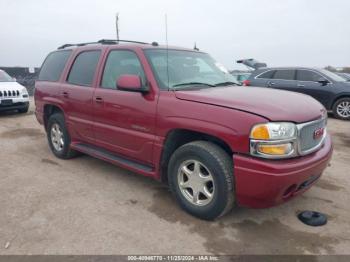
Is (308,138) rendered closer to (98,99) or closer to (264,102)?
(264,102)

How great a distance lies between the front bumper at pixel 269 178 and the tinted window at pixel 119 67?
5.50 feet

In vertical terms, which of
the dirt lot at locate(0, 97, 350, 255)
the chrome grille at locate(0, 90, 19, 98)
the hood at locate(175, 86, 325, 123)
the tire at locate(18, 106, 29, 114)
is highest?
the hood at locate(175, 86, 325, 123)

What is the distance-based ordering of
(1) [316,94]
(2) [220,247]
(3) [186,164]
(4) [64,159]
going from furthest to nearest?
(1) [316,94], (4) [64,159], (3) [186,164], (2) [220,247]

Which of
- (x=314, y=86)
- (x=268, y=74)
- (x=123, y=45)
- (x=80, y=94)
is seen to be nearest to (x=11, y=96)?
(x=80, y=94)

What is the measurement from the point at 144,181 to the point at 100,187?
1.92 feet

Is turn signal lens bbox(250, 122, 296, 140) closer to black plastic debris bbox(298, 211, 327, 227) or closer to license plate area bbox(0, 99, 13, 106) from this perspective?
black plastic debris bbox(298, 211, 327, 227)

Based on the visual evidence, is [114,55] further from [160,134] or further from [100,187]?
[100,187]

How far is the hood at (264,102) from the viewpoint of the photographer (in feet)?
9.48

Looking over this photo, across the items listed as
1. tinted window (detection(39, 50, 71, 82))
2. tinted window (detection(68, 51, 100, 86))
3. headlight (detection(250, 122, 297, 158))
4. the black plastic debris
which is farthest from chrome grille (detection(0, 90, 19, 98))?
the black plastic debris

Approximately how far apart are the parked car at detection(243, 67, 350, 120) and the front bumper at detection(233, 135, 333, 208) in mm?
7460

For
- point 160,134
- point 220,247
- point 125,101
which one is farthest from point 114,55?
point 220,247

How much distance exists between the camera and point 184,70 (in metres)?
3.92

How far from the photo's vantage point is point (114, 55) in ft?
13.9

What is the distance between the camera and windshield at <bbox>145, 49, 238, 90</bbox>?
368cm
